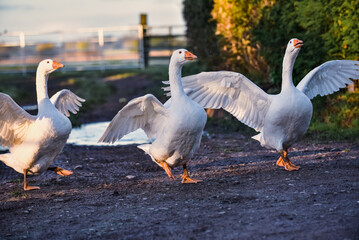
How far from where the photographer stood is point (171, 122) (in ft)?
21.8

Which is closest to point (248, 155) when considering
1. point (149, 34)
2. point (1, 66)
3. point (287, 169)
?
point (287, 169)

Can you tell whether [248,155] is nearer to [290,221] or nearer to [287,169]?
[287,169]

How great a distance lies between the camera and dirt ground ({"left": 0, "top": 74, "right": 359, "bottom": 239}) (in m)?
4.91

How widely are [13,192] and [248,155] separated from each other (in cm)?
400

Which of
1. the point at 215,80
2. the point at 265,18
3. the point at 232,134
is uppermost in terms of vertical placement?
the point at 265,18

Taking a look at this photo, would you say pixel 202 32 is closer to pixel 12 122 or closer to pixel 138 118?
pixel 138 118

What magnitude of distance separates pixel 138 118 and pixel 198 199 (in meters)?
1.65

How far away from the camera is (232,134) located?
1166 cm

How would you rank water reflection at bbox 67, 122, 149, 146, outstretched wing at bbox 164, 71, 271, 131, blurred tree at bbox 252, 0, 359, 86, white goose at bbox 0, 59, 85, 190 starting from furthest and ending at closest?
water reflection at bbox 67, 122, 149, 146
blurred tree at bbox 252, 0, 359, 86
outstretched wing at bbox 164, 71, 271, 131
white goose at bbox 0, 59, 85, 190

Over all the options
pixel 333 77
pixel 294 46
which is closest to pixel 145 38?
pixel 333 77

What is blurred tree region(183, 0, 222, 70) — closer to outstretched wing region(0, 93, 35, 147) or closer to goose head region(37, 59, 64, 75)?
goose head region(37, 59, 64, 75)

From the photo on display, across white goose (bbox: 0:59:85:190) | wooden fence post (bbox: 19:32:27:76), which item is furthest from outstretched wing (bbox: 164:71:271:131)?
wooden fence post (bbox: 19:32:27:76)

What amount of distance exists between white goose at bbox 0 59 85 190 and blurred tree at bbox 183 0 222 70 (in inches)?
332

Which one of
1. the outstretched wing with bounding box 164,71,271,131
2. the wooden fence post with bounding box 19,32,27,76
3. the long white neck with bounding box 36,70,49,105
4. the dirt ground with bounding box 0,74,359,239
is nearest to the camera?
the dirt ground with bounding box 0,74,359,239
